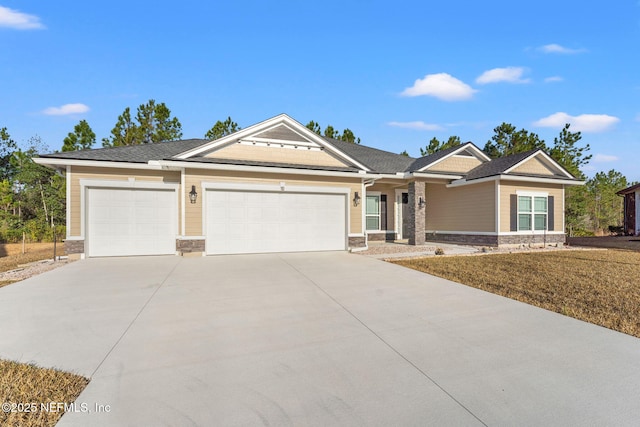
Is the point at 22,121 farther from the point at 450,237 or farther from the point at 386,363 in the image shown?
the point at 450,237

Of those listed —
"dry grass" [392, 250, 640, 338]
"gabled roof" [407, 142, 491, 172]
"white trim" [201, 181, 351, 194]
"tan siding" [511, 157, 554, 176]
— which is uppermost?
"gabled roof" [407, 142, 491, 172]

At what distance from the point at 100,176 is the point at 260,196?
5.47 metres

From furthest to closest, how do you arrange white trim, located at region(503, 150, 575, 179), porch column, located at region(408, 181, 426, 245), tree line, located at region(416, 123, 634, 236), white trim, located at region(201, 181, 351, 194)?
tree line, located at region(416, 123, 634, 236) < porch column, located at region(408, 181, 426, 245) < white trim, located at region(503, 150, 575, 179) < white trim, located at region(201, 181, 351, 194)

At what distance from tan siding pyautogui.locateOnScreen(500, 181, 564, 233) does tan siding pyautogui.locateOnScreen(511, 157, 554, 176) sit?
22.6 inches

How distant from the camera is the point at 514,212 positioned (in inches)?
542

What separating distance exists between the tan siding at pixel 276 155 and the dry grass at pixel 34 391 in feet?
29.6

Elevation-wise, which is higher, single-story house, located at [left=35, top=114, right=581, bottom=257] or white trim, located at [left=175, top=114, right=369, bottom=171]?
white trim, located at [left=175, top=114, right=369, bottom=171]

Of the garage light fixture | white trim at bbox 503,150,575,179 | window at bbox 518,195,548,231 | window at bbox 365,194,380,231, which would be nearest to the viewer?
the garage light fixture

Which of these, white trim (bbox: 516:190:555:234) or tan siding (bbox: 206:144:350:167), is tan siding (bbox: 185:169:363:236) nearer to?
tan siding (bbox: 206:144:350:167)

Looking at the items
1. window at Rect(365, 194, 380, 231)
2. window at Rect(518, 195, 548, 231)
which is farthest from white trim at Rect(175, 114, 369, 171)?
window at Rect(518, 195, 548, 231)

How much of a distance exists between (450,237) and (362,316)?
13036 mm

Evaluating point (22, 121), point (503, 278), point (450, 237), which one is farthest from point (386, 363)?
point (22, 121)

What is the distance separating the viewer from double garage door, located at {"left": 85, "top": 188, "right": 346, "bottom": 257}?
34.6ft

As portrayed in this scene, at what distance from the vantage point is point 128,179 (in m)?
10.7
